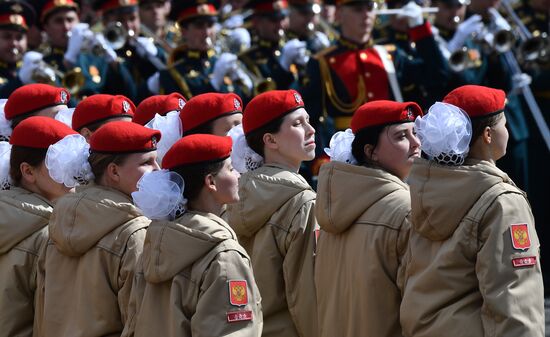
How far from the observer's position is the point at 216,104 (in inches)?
295

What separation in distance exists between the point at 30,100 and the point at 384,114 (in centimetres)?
300

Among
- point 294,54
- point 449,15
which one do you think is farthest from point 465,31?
point 294,54

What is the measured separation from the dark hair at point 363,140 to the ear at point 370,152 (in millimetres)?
11

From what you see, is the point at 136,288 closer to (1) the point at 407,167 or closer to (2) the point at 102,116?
(1) the point at 407,167

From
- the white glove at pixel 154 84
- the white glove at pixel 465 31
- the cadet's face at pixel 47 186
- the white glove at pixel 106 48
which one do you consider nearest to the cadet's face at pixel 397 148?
the cadet's face at pixel 47 186

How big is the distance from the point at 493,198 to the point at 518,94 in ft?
22.4

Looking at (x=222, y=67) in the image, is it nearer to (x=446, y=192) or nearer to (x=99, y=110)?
(x=99, y=110)

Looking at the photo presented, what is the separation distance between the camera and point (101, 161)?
6328 mm

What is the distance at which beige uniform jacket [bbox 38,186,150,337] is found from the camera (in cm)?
610

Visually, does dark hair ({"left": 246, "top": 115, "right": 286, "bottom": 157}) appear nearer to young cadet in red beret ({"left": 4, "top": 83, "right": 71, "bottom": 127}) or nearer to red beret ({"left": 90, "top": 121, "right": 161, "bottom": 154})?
red beret ({"left": 90, "top": 121, "right": 161, "bottom": 154})

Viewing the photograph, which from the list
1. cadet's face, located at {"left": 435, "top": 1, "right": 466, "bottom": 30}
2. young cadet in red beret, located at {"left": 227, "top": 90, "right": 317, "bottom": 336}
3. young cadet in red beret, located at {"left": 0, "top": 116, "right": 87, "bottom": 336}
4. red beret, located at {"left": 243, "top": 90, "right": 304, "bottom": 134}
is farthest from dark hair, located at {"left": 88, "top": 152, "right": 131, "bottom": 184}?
Result: cadet's face, located at {"left": 435, "top": 1, "right": 466, "bottom": 30}

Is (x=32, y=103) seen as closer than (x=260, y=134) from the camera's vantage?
No

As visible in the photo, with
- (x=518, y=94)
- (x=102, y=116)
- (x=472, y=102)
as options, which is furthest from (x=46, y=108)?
(x=518, y=94)

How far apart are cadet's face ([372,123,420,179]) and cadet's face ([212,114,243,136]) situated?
4.62ft
